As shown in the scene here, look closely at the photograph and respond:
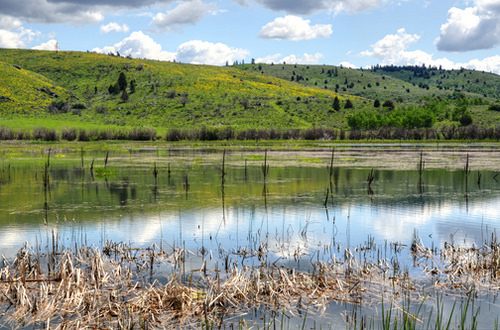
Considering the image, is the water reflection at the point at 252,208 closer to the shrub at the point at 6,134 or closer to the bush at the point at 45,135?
the bush at the point at 45,135

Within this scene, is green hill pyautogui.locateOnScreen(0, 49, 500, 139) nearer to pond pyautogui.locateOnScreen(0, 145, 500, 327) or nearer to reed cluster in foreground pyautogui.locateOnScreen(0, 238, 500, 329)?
pond pyautogui.locateOnScreen(0, 145, 500, 327)

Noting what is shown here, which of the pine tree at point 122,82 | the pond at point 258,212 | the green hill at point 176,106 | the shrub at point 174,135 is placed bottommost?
the pond at point 258,212

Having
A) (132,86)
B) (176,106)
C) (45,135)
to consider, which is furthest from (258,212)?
(132,86)

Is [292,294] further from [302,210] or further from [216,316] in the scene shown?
[302,210]

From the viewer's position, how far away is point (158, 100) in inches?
4786

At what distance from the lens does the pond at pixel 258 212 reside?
14750mm

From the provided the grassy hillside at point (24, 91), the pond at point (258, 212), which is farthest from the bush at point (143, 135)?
the pond at point (258, 212)

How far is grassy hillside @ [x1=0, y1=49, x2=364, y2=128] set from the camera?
4198 inches

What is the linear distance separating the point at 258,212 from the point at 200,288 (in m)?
10.4

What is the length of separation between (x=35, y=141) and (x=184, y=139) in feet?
79.1

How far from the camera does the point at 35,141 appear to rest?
72.6 metres

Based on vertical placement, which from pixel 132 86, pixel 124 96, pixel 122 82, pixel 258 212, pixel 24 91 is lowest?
pixel 258 212

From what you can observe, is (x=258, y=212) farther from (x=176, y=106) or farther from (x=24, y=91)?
(x=24, y=91)

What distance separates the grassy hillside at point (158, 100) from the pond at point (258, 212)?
67136 millimetres
